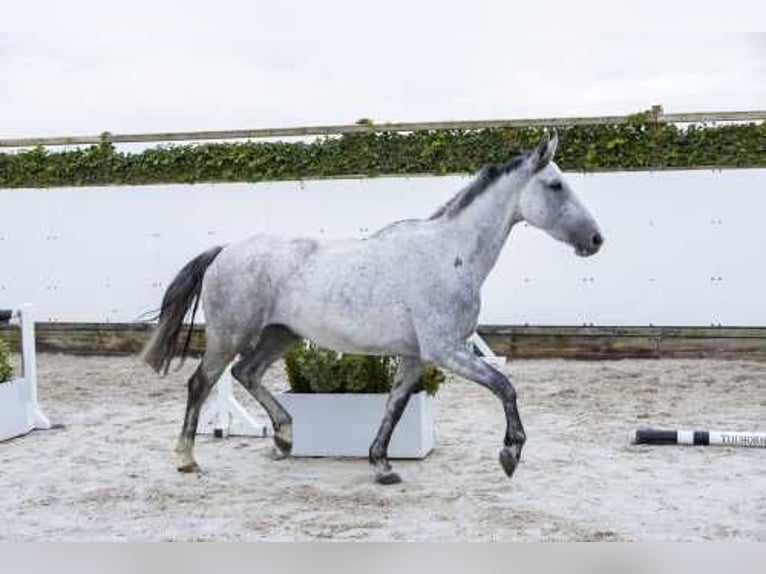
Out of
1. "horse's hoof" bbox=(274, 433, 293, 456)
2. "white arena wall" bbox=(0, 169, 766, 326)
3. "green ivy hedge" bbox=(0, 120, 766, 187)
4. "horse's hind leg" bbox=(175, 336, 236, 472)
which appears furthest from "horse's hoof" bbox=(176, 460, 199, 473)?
"green ivy hedge" bbox=(0, 120, 766, 187)

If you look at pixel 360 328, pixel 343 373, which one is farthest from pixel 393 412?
pixel 343 373

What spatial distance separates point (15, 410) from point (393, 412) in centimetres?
270

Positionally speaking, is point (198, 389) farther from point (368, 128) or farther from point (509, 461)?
point (368, 128)

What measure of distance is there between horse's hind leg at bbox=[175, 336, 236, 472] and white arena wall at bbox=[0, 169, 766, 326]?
189 inches

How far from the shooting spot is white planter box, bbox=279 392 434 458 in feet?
17.6

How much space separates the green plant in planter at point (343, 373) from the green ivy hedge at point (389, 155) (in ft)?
13.6

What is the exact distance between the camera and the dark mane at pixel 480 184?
4.71 meters

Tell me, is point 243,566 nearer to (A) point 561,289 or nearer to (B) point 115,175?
(A) point 561,289

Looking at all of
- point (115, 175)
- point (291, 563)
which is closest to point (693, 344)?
point (115, 175)

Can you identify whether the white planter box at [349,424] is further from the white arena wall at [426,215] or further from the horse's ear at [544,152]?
the white arena wall at [426,215]

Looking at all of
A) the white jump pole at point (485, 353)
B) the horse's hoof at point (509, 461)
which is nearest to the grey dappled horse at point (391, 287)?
the horse's hoof at point (509, 461)

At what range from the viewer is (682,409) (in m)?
6.78

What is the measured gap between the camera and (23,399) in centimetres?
636

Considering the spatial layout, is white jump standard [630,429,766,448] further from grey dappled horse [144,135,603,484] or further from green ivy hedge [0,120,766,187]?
green ivy hedge [0,120,766,187]
